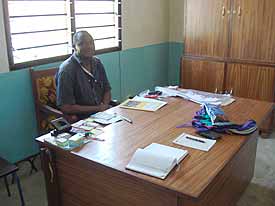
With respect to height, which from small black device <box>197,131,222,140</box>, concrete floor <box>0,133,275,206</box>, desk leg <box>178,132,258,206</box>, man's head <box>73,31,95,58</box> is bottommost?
concrete floor <box>0,133,275,206</box>

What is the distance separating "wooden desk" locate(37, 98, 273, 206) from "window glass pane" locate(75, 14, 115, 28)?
1.38 meters

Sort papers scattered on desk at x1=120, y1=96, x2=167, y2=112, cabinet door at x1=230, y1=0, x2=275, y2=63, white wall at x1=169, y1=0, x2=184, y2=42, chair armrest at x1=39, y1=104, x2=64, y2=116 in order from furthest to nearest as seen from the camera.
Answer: white wall at x1=169, y1=0, x2=184, y2=42
cabinet door at x1=230, y1=0, x2=275, y2=63
chair armrest at x1=39, y1=104, x2=64, y2=116
papers scattered on desk at x1=120, y1=96, x2=167, y2=112

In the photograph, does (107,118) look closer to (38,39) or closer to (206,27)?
(38,39)

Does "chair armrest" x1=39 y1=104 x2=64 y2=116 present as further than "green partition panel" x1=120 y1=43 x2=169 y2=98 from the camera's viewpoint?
No

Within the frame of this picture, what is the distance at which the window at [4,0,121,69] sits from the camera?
9.17 ft

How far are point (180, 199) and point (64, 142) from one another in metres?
0.73

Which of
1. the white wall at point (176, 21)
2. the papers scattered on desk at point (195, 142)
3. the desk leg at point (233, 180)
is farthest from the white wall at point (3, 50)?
the white wall at point (176, 21)

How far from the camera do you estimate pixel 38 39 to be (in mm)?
3012

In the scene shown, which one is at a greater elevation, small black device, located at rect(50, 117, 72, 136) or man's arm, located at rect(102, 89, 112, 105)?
small black device, located at rect(50, 117, 72, 136)

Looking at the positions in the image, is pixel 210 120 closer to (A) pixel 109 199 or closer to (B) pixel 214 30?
(A) pixel 109 199

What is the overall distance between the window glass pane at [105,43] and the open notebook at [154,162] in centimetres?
218

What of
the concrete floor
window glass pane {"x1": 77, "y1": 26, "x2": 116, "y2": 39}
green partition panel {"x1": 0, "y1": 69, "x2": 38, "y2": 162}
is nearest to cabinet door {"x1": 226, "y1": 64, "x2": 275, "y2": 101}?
the concrete floor

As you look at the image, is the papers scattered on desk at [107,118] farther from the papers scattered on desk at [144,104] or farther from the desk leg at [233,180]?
the desk leg at [233,180]

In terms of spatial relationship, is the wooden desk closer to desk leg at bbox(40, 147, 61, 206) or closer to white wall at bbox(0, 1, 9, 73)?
desk leg at bbox(40, 147, 61, 206)
